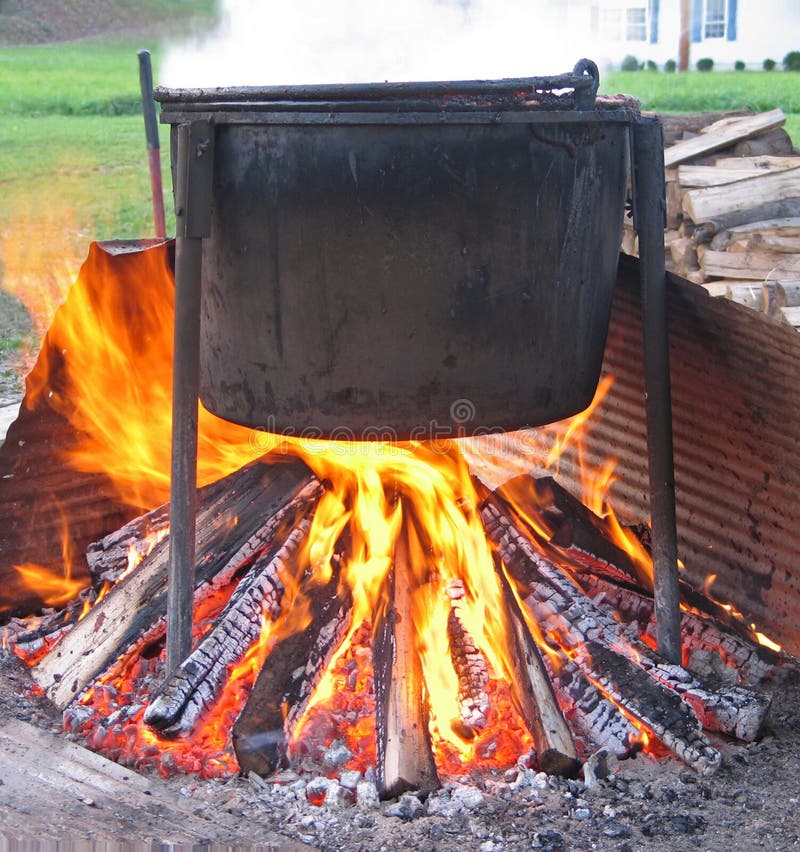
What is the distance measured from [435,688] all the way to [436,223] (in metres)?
1.07

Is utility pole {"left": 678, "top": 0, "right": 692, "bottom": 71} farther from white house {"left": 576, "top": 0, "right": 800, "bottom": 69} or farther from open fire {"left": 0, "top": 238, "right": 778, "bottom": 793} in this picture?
open fire {"left": 0, "top": 238, "right": 778, "bottom": 793}

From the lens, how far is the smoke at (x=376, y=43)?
2.59 m

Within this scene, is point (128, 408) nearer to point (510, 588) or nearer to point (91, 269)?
point (91, 269)

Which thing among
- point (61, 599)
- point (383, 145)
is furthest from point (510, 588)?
point (61, 599)

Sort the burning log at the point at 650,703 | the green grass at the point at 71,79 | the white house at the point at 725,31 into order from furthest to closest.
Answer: the white house at the point at 725,31 < the green grass at the point at 71,79 < the burning log at the point at 650,703

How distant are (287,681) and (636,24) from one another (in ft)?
89.5

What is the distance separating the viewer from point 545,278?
8.10 ft

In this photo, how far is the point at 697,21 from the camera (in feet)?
96.5

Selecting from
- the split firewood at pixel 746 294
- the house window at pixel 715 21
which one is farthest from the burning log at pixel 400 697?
the house window at pixel 715 21

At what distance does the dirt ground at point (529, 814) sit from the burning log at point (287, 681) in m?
0.06

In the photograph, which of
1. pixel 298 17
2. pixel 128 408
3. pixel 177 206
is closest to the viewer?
pixel 177 206

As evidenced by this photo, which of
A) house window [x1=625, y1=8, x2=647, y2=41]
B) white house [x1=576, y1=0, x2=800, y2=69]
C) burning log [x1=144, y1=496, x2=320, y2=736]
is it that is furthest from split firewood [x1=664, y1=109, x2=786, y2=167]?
white house [x1=576, y1=0, x2=800, y2=69]

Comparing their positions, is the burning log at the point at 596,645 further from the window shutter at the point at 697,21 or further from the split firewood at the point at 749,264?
the window shutter at the point at 697,21

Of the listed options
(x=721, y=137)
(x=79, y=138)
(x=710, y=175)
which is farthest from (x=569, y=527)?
(x=79, y=138)
